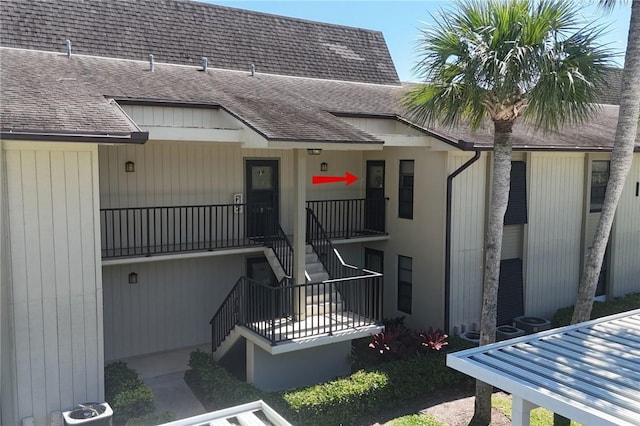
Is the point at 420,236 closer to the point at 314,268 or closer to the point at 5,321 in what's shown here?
the point at 314,268

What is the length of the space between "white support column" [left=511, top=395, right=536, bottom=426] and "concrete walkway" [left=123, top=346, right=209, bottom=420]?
566 centimetres

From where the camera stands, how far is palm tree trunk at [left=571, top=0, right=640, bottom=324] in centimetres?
862

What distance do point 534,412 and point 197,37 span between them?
12.3 metres

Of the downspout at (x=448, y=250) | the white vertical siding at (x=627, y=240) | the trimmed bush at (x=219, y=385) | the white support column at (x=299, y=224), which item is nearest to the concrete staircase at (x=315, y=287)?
the white support column at (x=299, y=224)

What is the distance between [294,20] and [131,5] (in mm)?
5048

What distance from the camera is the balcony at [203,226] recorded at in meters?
11.5

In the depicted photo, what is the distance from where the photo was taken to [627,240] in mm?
15891

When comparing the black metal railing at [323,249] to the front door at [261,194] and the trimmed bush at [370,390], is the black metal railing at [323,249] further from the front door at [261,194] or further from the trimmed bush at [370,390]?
the trimmed bush at [370,390]

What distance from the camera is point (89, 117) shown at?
28.8 ft

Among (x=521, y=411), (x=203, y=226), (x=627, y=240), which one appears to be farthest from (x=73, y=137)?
(x=627, y=240)

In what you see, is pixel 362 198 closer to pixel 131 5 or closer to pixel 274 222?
pixel 274 222

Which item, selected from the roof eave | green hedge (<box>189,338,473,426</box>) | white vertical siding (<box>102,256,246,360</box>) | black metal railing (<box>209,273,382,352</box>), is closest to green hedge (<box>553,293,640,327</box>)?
green hedge (<box>189,338,473,426</box>)

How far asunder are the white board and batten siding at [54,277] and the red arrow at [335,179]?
650cm

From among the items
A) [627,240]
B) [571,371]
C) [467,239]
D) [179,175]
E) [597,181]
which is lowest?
[571,371]
